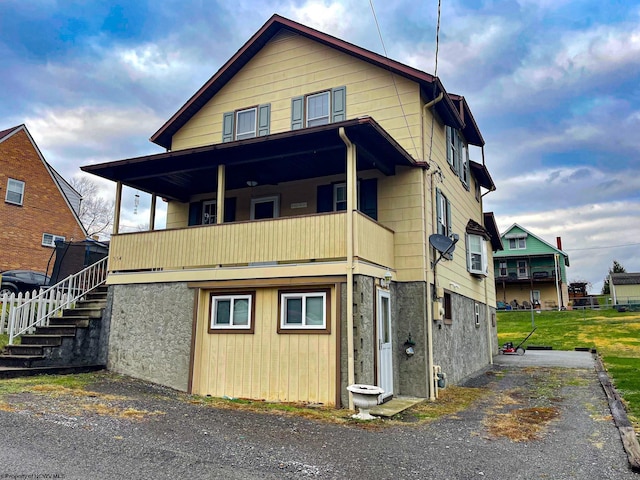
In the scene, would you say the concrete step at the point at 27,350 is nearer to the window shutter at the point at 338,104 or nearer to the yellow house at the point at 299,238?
the yellow house at the point at 299,238

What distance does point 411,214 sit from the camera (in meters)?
11.1

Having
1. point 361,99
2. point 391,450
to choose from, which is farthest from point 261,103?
point 391,450

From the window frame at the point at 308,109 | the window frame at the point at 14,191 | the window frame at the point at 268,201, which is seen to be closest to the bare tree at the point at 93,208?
the window frame at the point at 14,191

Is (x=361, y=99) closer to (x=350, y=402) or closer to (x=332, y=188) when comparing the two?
(x=332, y=188)

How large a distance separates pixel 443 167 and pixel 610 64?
749 cm

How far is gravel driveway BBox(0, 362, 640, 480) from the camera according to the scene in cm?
516

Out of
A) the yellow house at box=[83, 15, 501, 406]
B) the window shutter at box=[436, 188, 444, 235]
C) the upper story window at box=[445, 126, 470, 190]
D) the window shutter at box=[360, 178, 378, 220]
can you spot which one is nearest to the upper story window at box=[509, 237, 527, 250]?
the upper story window at box=[445, 126, 470, 190]

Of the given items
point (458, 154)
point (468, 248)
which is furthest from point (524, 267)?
point (458, 154)

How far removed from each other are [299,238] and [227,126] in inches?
243

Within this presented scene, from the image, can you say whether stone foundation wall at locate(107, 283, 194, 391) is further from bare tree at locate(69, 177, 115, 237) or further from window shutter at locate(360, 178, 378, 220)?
bare tree at locate(69, 177, 115, 237)

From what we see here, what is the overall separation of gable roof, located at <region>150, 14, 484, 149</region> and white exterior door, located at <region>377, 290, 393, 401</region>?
17.2 ft

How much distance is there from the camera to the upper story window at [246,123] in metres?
13.8

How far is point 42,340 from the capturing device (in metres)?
11.3

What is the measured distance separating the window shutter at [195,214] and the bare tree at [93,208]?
3269cm
